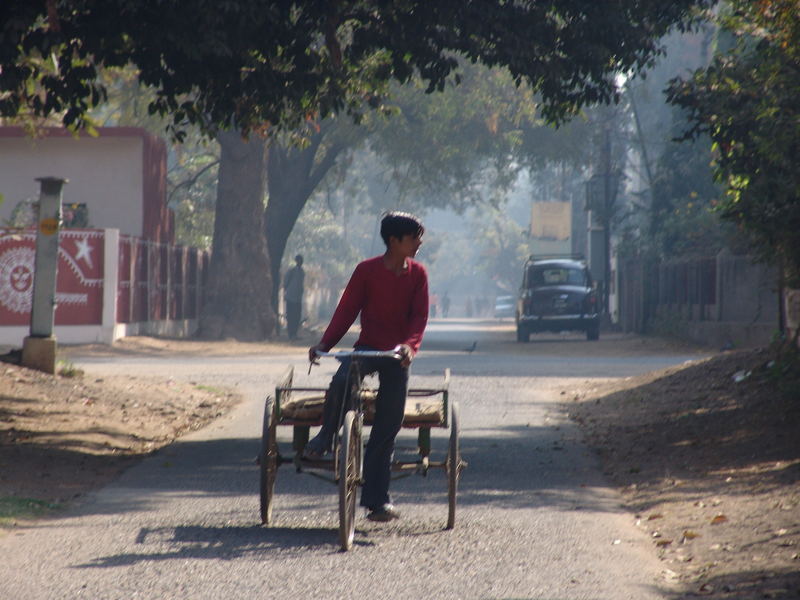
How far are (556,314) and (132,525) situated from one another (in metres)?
27.7

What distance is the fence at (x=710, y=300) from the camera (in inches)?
1055

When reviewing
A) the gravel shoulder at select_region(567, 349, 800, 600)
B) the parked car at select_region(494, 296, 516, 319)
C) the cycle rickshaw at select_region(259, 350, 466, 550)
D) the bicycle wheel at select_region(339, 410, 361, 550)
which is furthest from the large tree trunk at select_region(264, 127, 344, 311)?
the parked car at select_region(494, 296, 516, 319)

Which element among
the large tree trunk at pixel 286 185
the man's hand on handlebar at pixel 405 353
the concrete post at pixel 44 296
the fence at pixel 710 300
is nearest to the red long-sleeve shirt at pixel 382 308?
the man's hand on handlebar at pixel 405 353

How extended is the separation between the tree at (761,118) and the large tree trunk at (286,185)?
26085 millimetres

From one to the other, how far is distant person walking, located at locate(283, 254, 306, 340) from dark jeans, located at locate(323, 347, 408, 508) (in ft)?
88.8

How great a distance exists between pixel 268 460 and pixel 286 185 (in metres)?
31.9

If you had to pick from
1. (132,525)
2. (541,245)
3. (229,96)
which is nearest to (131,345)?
(229,96)

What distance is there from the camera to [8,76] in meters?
12.6

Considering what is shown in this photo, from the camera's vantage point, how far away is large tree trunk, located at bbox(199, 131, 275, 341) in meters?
33.2

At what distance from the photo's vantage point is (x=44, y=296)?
15969 millimetres

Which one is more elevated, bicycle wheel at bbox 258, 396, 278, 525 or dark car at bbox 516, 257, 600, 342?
dark car at bbox 516, 257, 600, 342

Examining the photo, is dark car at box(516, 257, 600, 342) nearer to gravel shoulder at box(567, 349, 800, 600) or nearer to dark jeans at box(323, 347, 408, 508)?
gravel shoulder at box(567, 349, 800, 600)

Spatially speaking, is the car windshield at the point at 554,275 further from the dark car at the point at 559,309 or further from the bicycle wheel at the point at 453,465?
the bicycle wheel at the point at 453,465

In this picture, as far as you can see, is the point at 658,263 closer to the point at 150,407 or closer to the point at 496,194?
the point at 496,194
